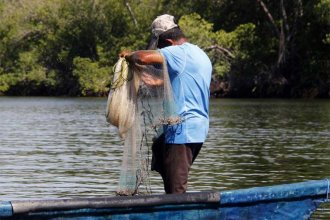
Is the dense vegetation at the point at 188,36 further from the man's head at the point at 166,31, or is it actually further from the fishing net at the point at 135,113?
the man's head at the point at 166,31

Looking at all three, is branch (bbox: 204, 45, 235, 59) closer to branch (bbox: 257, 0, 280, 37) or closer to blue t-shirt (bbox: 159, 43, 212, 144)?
branch (bbox: 257, 0, 280, 37)

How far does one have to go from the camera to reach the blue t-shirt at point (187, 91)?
27.0 feet

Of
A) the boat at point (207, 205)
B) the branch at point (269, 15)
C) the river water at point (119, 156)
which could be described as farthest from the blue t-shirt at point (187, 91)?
the branch at point (269, 15)

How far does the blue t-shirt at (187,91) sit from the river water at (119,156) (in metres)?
5.41

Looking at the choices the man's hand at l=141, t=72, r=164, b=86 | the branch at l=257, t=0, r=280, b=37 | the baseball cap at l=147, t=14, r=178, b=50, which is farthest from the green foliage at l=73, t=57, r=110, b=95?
the baseball cap at l=147, t=14, r=178, b=50

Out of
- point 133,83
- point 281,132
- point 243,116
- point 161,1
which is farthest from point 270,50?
point 133,83

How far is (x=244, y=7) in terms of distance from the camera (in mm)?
61344

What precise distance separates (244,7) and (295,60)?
4.76 m

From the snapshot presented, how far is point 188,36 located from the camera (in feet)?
184

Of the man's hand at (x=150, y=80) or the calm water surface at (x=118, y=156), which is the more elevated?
the man's hand at (x=150, y=80)

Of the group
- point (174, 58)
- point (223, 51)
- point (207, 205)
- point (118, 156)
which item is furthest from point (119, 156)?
point (223, 51)

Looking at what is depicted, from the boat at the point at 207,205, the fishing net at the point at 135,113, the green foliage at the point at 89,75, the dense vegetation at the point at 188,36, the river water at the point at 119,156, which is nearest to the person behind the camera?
the boat at the point at 207,205

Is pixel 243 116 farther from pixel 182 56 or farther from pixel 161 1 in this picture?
pixel 161 1

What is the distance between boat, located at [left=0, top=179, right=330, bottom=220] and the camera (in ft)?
24.6
